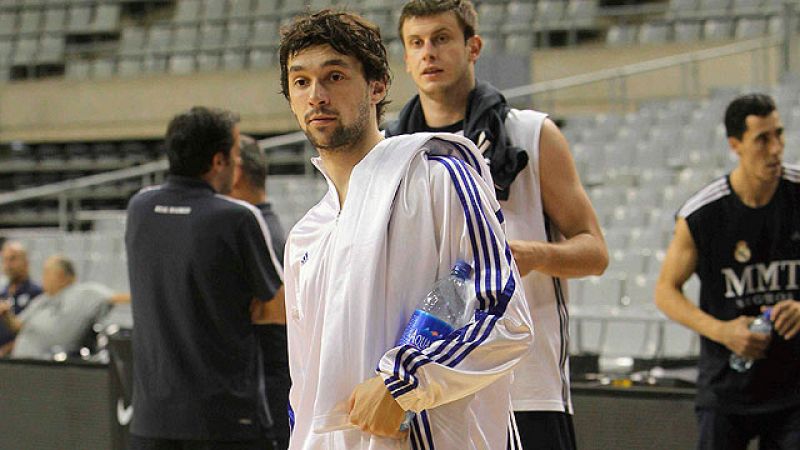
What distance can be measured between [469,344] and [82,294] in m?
7.00

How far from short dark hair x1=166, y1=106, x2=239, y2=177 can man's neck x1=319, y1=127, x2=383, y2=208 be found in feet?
5.39

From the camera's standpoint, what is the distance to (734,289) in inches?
166

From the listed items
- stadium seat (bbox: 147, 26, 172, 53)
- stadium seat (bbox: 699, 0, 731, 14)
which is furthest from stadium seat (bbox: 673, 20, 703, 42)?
stadium seat (bbox: 147, 26, 172, 53)

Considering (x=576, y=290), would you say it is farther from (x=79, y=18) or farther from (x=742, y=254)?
(x=79, y=18)

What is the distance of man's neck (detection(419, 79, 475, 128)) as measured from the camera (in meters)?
3.54

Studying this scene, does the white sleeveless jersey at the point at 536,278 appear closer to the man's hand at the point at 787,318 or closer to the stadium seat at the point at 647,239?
the man's hand at the point at 787,318

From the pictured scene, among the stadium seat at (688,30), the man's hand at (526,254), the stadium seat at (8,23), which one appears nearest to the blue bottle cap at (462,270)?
the man's hand at (526,254)

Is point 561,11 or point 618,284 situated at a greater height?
point 561,11

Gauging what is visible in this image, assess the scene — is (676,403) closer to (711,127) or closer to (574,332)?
(574,332)

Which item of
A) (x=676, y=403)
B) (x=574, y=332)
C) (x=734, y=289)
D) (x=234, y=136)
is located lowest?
(x=574, y=332)

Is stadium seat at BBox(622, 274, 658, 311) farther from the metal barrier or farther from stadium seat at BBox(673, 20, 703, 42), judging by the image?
stadium seat at BBox(673, 20, 703, 42)

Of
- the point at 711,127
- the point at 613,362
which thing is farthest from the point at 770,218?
the point at 711,127

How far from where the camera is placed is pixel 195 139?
4.28 meters

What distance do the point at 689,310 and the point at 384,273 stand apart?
6.50 feet
